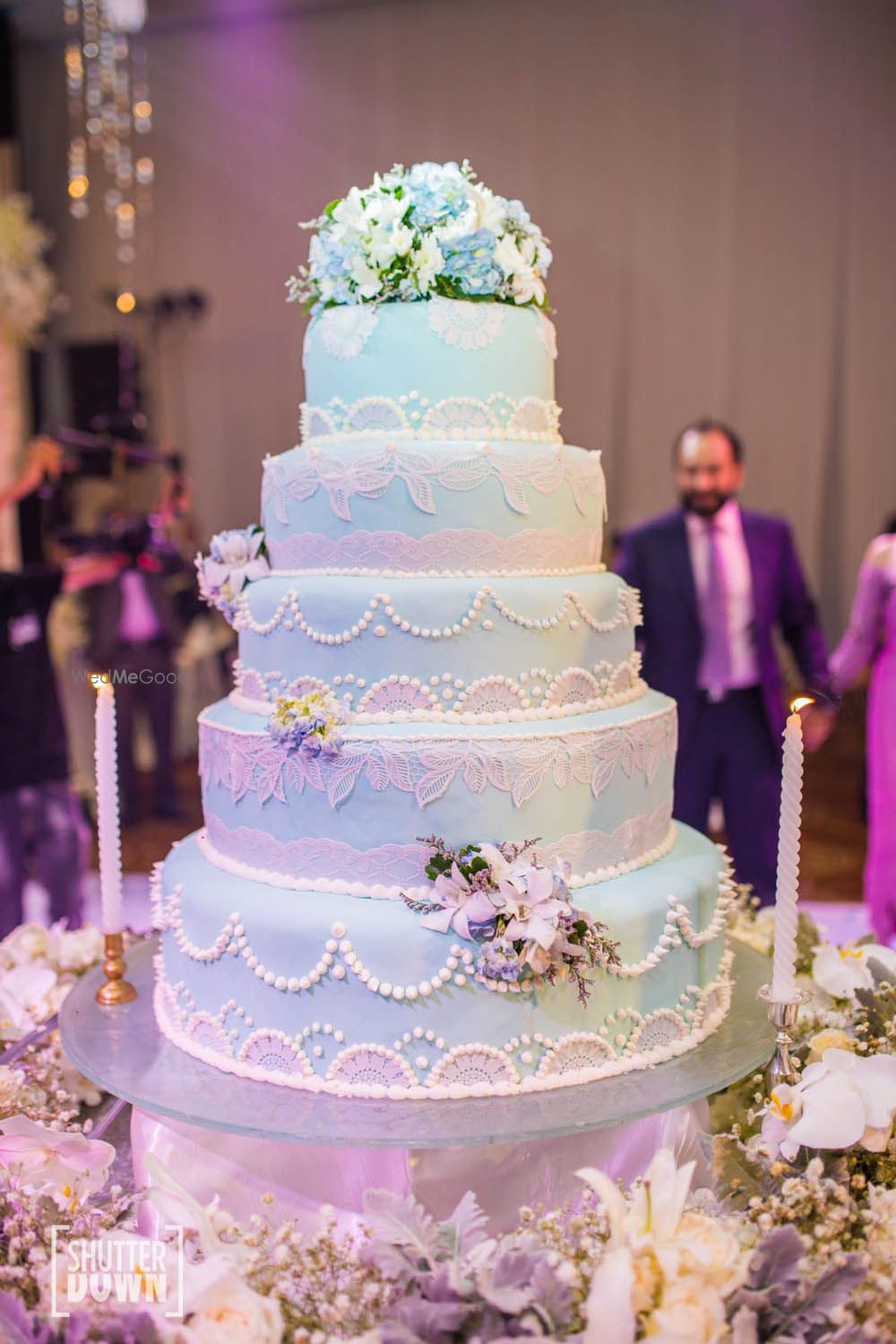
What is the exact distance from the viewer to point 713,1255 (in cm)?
182

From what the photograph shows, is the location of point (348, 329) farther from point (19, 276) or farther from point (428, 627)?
point (19, 276)

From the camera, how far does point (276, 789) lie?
2297 millimetres

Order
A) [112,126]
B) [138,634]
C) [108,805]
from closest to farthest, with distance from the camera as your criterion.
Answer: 1. [108,805]
2. [138,634]
3. [112,126]

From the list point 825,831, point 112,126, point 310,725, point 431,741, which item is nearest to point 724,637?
point 431,741

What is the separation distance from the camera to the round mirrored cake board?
201cm

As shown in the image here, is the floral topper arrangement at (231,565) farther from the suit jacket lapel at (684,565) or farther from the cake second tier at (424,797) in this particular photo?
the suit jacket lapel at (684,565)

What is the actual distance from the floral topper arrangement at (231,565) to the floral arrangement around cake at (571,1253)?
842 millimetres

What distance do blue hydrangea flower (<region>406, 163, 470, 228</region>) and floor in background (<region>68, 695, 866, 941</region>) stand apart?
270 centimetres

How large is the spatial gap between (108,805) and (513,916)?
40.1 inches

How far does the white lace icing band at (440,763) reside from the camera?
7.13 feet

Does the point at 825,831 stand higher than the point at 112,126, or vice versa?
the point at 112,126

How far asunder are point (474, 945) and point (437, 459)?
969 millimetres

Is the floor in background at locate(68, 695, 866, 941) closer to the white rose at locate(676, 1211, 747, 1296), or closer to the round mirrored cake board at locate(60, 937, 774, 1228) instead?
the round mirrored cake board at locate(60, 937, 774, 1228)

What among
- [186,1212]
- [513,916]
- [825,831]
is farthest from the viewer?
[825,831]
